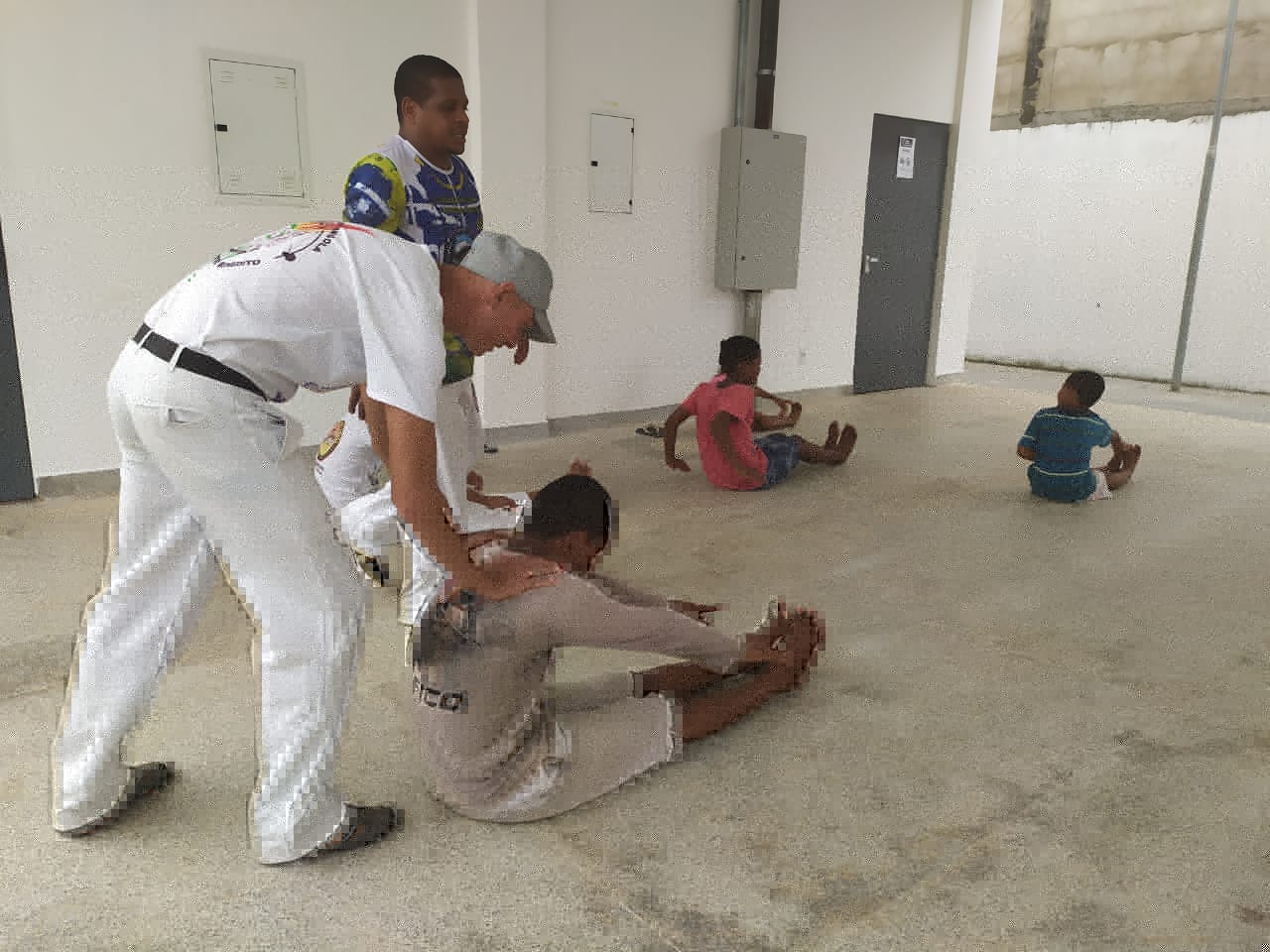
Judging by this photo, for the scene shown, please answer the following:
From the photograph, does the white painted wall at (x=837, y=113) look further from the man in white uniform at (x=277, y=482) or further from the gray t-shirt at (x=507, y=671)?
the man in white uniform at (x=277, y=482)

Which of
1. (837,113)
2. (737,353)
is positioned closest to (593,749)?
(737,353)

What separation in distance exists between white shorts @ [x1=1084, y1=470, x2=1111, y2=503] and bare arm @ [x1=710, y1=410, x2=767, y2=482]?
1451 mm

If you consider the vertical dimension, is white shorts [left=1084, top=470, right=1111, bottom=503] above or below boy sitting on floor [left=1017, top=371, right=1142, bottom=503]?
below

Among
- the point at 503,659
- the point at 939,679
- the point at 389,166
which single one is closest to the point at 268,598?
the point at 503,659

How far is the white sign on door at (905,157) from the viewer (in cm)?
689

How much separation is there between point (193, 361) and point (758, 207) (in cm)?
494

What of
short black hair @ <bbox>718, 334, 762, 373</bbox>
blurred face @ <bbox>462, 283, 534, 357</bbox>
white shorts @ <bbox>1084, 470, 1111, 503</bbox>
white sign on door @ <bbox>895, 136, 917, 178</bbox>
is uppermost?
white sign on door @ <bbox>895, 136, 917, 178</bbox>

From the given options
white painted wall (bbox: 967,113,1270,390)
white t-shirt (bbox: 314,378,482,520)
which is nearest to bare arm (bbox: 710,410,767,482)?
white t-shirt (bbox: 314,378,482,520)

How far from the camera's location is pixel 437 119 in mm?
2521

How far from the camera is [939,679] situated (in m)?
2.52

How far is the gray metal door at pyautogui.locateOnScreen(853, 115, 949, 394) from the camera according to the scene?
6.86 meters

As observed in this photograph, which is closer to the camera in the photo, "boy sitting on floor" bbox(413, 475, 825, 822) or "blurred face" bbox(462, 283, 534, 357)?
"blurred face" bbox(462, 283, 534, 357)

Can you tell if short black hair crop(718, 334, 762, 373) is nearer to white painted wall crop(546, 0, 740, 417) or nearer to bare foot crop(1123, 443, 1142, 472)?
white painted wall crop(546, 0, 740, 417)

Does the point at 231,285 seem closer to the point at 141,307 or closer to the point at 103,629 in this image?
the point at 103,629
